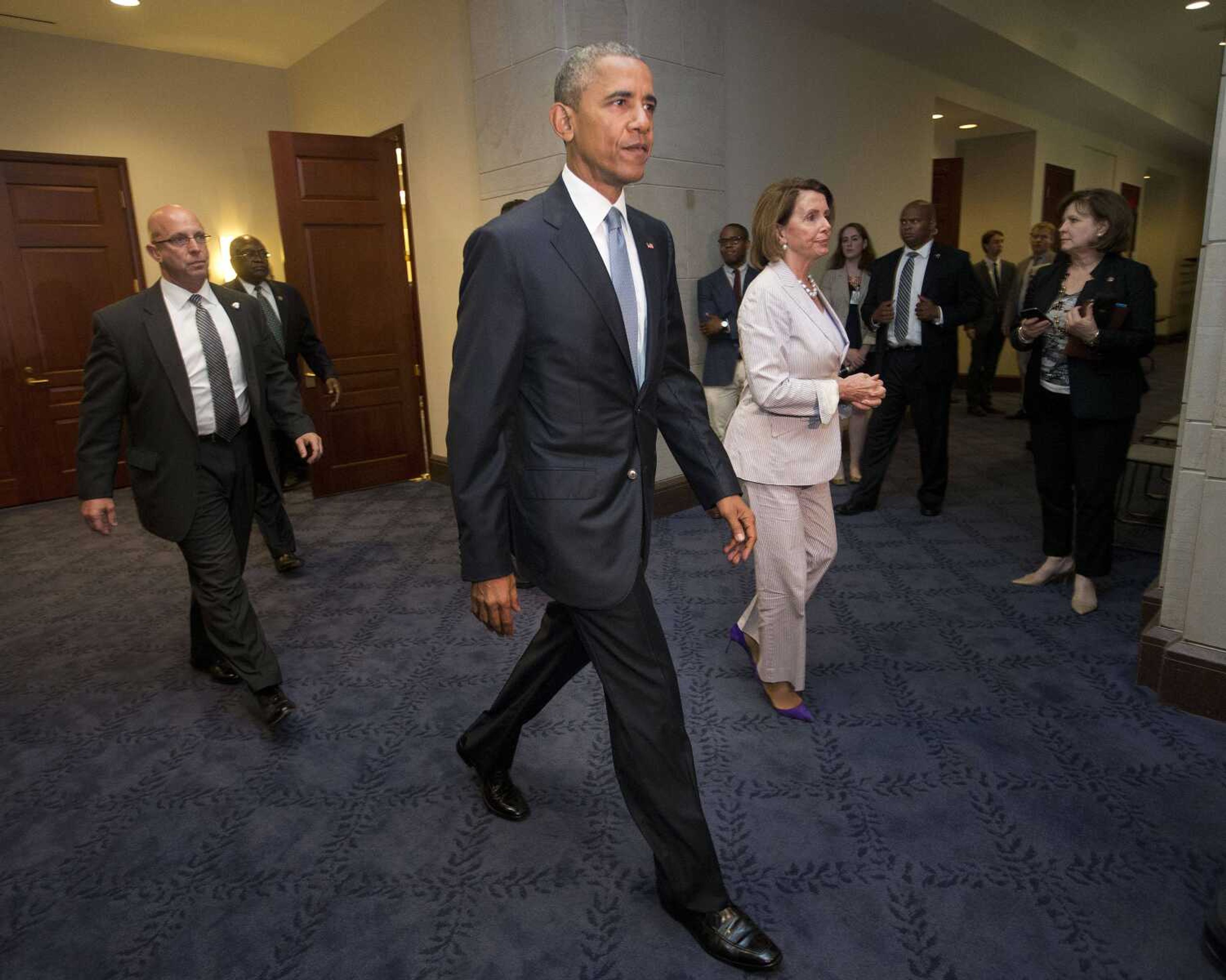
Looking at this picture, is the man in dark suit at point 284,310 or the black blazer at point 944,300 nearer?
the black blazer at point 944,300

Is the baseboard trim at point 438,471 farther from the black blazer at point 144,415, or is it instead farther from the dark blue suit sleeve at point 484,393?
the dark blue suit sleeve at point 484,393

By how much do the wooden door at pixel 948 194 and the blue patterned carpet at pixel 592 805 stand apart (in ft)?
23.1

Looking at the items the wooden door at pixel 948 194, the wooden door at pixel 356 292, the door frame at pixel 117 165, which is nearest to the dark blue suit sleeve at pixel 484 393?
the wooden door at pixel 356 292

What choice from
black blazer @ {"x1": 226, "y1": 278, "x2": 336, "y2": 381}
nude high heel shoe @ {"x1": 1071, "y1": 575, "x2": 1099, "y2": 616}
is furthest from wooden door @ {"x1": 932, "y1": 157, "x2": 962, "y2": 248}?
black blazer @ {"x1": 226, "y1": 278, "x2": 336, "y2": 381}

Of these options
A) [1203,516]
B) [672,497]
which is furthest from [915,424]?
[1203,516]

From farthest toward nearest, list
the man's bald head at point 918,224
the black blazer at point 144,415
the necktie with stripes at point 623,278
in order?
the man's bald head at point 918,224
the black blazer at point 144,415
the necktie with stripes at point 623,278

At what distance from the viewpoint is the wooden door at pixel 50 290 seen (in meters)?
6.15

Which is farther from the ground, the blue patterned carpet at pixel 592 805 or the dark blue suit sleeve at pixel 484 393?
the dark blue suit sleeve at pixel 484 393

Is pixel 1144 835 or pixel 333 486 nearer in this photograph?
pixel 1144 835

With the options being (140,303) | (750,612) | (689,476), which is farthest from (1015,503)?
(140,303)

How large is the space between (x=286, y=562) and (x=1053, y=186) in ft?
34.7

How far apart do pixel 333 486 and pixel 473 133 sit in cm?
275

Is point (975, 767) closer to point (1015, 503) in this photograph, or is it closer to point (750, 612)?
point (750, 612)

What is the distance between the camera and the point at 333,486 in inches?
241
